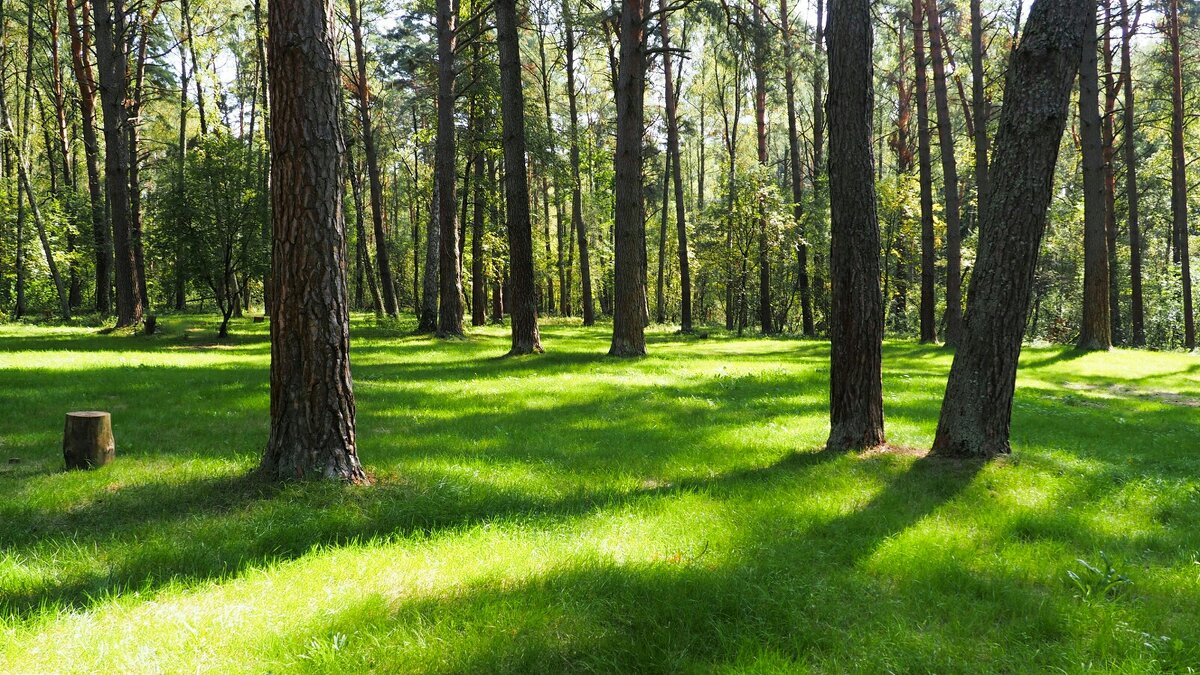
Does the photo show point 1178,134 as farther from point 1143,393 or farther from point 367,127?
point 367,127

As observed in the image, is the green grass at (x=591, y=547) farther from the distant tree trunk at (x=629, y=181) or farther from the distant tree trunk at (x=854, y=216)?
the distant tree trunk at (x=629, y=181)

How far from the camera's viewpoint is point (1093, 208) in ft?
52.5

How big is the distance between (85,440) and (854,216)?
23.1ft

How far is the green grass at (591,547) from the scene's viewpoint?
279cm

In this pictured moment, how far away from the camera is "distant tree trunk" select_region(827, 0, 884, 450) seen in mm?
5816

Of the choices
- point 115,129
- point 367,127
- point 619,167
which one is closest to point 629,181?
point 619,167

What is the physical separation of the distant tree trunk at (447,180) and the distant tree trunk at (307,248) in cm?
1260

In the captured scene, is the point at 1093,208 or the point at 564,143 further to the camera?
the point at 564,143

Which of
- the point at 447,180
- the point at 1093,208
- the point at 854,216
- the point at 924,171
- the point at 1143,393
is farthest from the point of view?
the point at 924,171

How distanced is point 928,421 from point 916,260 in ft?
75.0

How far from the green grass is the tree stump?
238 mm

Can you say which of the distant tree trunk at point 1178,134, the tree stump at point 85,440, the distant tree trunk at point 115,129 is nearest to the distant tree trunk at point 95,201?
the distant tree trunk at point 115,129

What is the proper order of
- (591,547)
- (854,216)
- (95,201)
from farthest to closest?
(95,201) → (854,216) → (591,547)

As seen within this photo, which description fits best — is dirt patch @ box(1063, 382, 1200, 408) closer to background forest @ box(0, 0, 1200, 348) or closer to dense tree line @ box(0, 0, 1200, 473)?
dense tree line @ box(0, 0, 1200, 473)
